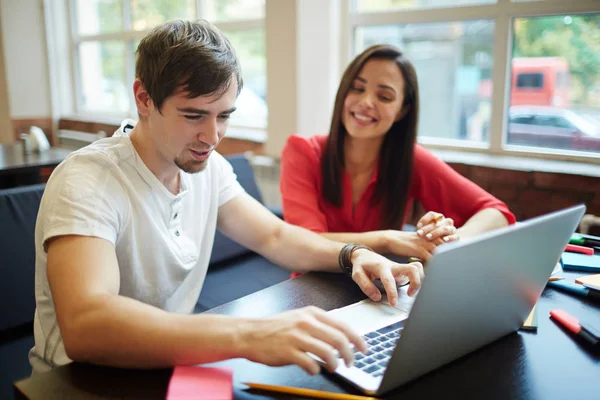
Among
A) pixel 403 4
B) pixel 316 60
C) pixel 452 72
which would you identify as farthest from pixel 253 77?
pixel 452 72

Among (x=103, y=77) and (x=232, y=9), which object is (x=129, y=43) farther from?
(x=232, y=9)

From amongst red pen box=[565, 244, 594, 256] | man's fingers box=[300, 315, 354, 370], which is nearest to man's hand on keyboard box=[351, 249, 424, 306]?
man's fingers box=[300, 315, 354, 370]

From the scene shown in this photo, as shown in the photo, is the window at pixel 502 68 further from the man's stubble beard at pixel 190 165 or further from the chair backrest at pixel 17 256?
the chair backrest at pixel 17 256

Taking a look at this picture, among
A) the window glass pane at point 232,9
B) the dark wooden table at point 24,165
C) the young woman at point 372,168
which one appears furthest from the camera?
the window glass pane at point 232,9

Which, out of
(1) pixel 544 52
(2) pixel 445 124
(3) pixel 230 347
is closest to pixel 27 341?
(3) pixel 230 347

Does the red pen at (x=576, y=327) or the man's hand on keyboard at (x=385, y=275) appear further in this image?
the man's hand on keyboard at (x=385, y=275)

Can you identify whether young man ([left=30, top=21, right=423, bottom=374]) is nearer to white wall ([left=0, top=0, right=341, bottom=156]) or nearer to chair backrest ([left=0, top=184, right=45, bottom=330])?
chair backrest ([left=0, top=184, right=45, bottom=330])

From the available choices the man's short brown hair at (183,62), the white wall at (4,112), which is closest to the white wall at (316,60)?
the man's short brown hair at (183,62)

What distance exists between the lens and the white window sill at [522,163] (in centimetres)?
215

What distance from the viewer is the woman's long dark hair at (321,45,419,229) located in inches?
67.7

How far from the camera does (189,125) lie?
41.6 inches

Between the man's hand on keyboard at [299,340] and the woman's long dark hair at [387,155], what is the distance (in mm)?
1032

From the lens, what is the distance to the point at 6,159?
3.09 m

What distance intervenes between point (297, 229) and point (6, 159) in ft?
8.17
